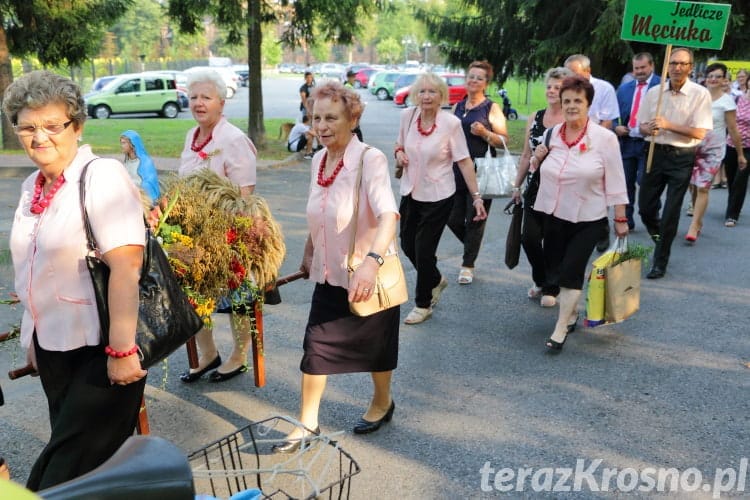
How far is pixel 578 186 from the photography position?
5.33 meters

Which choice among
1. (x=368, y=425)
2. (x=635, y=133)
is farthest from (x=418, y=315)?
(x=635, y=133)

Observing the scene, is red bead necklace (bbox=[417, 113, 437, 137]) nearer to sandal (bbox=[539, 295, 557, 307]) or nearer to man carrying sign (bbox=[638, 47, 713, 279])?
sandal (bbox=[539, 295, 557, 307])

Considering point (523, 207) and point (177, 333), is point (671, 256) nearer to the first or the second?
point (523, 207)

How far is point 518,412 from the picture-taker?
14.6ft

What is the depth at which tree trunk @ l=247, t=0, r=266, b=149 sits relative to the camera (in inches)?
615

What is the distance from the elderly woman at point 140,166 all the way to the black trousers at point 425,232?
7.12 ft

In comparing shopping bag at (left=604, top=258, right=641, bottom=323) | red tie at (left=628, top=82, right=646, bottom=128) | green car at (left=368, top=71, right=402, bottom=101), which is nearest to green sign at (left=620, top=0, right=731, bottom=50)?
red tie at (left=628, top=82, right=646, bottom=128)

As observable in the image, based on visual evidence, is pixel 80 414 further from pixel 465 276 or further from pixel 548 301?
pixel 465 276

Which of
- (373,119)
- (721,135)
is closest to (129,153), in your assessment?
(721,135)

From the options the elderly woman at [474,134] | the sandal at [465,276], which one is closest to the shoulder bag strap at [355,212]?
the elderly woman at [474,134]

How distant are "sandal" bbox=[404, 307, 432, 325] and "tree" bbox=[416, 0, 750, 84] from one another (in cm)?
1133

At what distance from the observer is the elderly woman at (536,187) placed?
589cm

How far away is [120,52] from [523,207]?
84420mm

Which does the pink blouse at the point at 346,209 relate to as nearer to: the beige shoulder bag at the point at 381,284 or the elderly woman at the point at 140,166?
the beige shoulder bag at the point at 381,284
